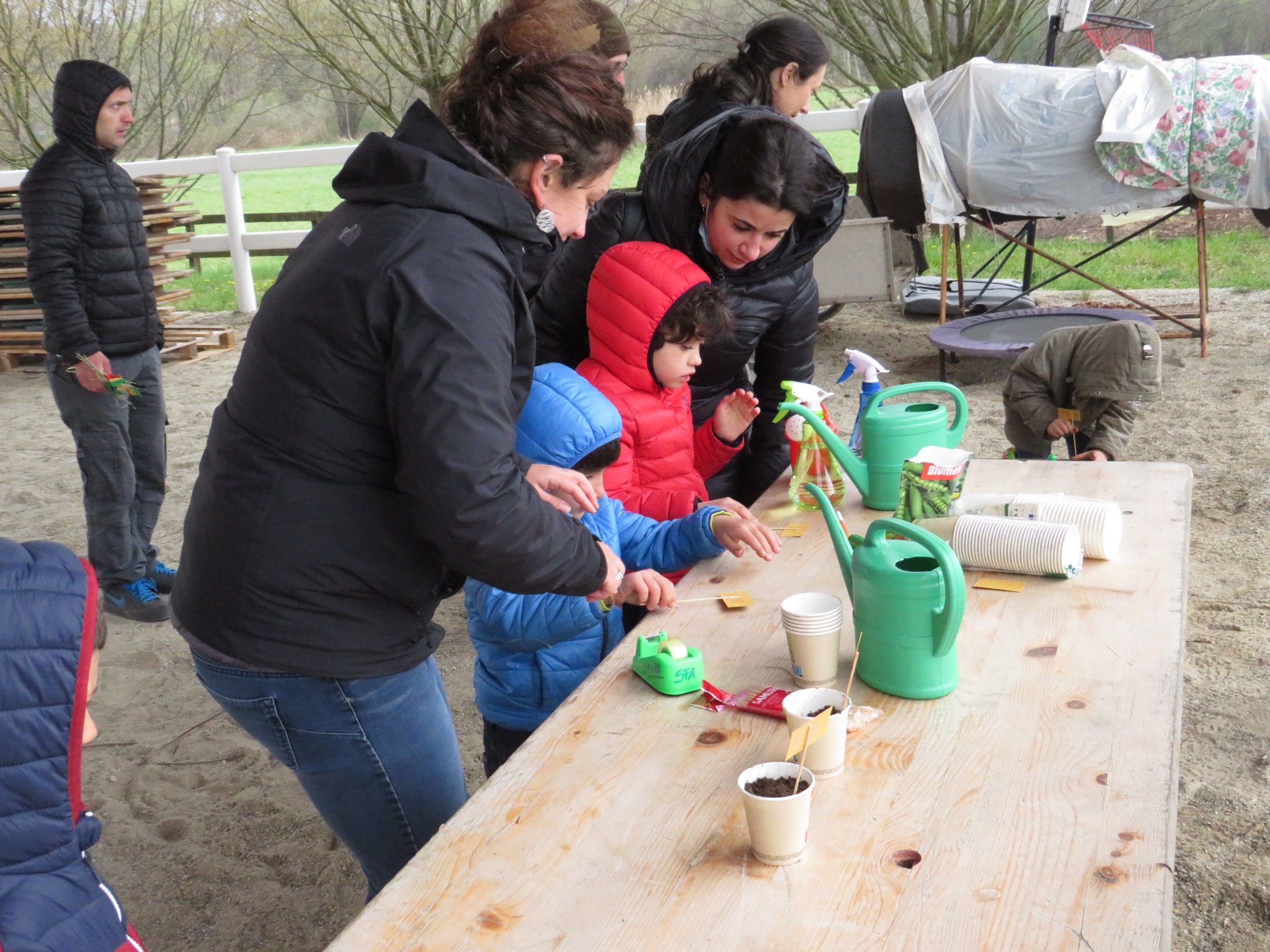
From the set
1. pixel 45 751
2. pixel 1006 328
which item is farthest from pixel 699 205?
pixel 1006 328

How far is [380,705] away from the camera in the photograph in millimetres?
1505

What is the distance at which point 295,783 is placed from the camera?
115 inches

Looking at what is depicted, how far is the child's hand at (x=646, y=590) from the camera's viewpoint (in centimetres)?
176

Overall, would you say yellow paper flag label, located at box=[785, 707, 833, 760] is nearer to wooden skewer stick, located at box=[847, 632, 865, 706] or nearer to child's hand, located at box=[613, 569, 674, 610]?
wooden skewer stick, located at box=[847, 632, 865, 706]

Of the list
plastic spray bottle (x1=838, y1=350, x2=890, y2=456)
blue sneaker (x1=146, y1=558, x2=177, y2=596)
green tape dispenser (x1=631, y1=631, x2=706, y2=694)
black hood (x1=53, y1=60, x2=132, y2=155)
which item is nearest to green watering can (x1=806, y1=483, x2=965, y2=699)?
green tape dispenser (x1=631, y1=631, x2=706, y2=694)

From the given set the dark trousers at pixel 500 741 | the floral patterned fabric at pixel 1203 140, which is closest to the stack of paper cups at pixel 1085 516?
the dark trousers at pixel 500 741

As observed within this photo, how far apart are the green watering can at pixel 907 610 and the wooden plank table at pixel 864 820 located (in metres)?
0.03

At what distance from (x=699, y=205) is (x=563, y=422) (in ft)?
2.64

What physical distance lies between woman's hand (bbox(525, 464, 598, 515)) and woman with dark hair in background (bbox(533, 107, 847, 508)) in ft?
2.48

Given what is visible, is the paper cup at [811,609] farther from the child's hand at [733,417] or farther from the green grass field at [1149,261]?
the green grass field at [1149,261]

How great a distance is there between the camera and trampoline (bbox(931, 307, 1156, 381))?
5.66 m

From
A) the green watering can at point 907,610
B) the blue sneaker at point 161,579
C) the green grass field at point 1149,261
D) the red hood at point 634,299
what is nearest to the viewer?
the green watering can at point 907,610

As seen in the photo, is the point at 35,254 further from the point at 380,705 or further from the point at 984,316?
the point at 984,316

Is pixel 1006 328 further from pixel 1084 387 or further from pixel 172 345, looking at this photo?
pixel 172 345
